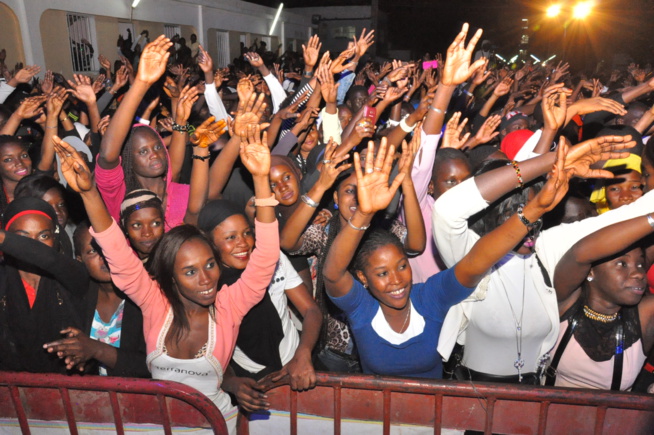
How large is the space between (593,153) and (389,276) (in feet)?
3.25

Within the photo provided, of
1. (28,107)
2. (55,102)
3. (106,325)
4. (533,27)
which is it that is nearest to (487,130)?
(106,325)

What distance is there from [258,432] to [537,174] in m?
1.62

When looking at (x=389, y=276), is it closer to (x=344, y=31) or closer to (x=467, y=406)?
(x=467, y=406)

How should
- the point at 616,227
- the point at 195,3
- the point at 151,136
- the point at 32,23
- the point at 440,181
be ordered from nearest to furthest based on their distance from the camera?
1. the point at 616,227
2. the point at 440,181
3. the point at 151,136
4. the point at 32,23
5. the point at 195,3

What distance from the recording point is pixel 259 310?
2289 millimetres

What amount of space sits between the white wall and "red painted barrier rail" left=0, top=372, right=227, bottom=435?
8.16 meters

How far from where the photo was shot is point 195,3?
13.3 m

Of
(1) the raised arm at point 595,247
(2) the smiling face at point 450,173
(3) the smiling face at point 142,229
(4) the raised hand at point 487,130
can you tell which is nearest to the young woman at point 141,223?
(3) the smiling face at point 142,229

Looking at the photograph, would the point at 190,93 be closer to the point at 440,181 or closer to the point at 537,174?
the point at 440,181

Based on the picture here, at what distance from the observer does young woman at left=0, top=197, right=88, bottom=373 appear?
7.27ft

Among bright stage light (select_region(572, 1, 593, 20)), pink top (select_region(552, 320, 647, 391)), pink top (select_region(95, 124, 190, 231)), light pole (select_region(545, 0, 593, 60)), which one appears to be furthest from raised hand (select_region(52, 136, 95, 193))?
bright stage light (select_region(572, 1, 593, 20))

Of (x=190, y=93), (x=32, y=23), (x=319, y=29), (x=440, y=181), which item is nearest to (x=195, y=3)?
(x=32, y=23)

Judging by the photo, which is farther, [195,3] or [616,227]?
[195,3]

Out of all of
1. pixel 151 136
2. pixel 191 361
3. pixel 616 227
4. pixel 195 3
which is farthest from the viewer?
pixel 195 3
